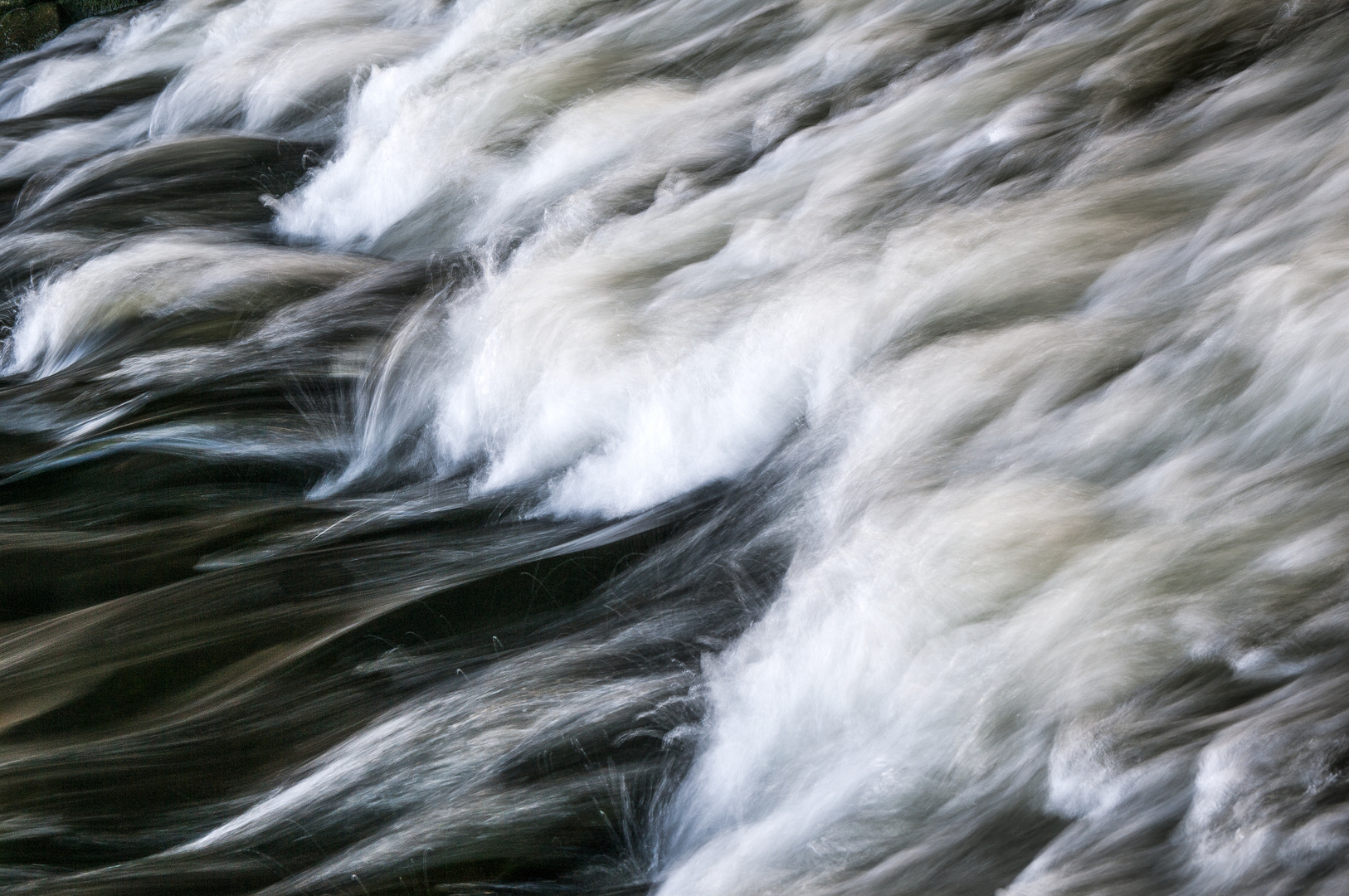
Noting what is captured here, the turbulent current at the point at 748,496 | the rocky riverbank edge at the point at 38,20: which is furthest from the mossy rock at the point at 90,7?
Result: the turbulent current at the point at 748,496

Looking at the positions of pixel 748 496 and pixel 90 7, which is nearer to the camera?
pixel 748 496

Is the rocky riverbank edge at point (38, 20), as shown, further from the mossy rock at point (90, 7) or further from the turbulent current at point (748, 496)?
the turbulent current at point (748, 496)

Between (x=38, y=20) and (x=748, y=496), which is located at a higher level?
(x=38, y=20)

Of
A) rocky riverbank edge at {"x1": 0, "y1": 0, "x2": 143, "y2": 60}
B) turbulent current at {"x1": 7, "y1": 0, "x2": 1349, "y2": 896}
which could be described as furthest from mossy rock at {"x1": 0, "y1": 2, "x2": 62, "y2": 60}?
turbulent current at {"x1": 7, "y1": 0, "x2": 1349, "y2": 896}

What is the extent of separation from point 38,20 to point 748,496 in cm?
831

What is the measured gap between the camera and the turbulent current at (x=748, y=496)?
1969 mm

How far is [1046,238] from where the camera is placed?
3164 millimetres

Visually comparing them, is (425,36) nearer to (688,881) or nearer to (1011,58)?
(1011,58)

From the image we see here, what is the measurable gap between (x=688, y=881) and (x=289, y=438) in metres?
2.30

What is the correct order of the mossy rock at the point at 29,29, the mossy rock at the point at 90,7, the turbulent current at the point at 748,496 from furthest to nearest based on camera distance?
the mossy rock at the point at 29,29 < the mossy rock at the point at 90,7 < the turbulent current at the point at 748,496

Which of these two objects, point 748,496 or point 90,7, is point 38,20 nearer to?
point 90,7

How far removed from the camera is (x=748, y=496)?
299cm

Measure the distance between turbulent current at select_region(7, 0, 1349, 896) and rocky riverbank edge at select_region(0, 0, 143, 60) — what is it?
483cm

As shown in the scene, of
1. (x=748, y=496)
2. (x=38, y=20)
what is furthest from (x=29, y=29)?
(x=748, y=496)
